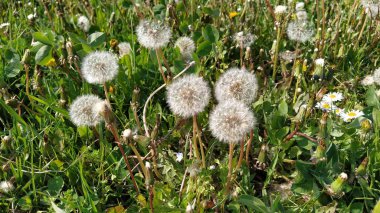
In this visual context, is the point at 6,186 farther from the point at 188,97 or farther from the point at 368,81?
the point at 368,81

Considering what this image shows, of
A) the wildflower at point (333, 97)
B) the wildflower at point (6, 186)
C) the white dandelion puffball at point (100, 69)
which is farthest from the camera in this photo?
the wildflower at point (333, 97)

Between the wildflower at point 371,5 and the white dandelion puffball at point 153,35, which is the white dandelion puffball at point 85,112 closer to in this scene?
the white dandelion puffball at point 153,35

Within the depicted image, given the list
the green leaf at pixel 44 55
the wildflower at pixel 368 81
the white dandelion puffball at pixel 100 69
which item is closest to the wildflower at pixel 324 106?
the wildflower at pixel 368 81

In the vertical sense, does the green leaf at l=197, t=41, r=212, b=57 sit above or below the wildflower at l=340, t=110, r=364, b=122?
above

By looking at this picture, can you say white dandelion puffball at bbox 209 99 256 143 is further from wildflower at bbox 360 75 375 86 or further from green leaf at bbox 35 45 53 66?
green leaf at bbox 35 45 53 66

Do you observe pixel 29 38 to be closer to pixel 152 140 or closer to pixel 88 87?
pixel 88 87

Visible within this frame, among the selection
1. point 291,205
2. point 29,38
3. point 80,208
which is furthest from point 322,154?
point 29,38

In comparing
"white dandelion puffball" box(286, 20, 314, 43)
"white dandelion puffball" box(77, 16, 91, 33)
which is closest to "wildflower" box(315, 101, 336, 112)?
"white dandelion puffball" box(286, 20, 314, 43)

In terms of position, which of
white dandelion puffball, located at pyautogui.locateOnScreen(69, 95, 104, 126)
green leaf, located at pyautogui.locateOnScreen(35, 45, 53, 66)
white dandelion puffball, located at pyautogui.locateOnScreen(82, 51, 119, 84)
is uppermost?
white dandelion puffball, located at pyautogui.locateOnScreen(82, 51, 119, 84)
